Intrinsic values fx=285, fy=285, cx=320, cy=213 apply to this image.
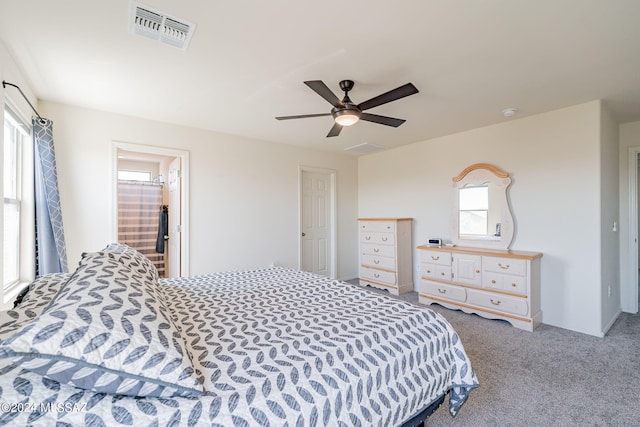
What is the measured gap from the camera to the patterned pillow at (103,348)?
79cm

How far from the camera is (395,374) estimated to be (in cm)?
127

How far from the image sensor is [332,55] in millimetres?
2104

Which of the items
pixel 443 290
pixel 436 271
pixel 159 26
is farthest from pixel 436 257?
pixel 159 26

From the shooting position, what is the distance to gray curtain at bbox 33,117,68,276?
264 centimetres

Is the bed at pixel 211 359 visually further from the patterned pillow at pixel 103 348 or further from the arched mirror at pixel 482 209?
the arched mirror at pixel 482 209

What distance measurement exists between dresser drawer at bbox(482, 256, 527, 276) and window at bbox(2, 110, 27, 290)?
15.5ft

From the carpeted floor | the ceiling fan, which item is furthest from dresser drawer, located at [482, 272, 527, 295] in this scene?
the ceiling fan

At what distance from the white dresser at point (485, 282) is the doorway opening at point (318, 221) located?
174 cm

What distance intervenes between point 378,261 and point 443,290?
119 cm

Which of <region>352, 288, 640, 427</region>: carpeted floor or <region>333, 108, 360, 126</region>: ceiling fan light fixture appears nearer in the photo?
<region>352, 288, 640, 427</region>: carpeted floor

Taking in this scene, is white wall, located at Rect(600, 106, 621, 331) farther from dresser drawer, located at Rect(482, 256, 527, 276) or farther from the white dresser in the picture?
dresser drawer, located at Rect(482, 256, 527, 276)

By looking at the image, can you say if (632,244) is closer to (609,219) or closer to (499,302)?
(609,219)

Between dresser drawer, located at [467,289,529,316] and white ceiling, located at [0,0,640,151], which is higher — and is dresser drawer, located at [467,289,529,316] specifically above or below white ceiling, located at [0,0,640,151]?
below

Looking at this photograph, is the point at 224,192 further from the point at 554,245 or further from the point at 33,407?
the point at 554,245
